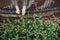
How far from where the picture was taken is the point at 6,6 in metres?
3.50

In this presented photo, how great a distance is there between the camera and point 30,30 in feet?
9.89

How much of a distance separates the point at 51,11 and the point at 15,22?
668 millimetres

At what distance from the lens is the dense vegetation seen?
9.69 feet

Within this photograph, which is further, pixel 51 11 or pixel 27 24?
pixel 51 11

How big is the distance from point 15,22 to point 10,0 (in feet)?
1.59

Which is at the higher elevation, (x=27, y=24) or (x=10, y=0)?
(x=10, y=0)

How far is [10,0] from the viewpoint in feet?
11.5

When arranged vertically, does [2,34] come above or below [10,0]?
below

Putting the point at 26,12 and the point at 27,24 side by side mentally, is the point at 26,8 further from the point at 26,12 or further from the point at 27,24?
the point at 27,24

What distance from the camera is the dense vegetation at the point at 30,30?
2953 millimetres

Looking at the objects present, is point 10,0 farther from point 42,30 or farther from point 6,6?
point 42,30

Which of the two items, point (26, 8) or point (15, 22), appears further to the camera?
point (26, 8)

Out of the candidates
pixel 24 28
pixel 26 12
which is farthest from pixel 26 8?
pixel 24 28

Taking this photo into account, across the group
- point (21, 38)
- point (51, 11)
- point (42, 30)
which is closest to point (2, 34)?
point (21, 38)
